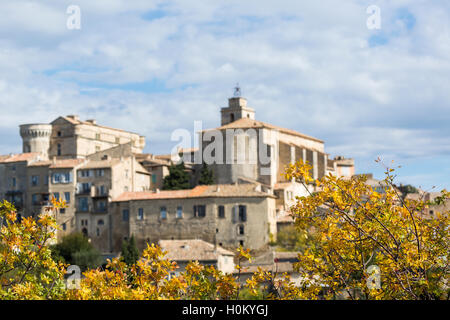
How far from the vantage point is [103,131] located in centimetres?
9319

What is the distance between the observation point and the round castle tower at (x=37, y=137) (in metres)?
89.1

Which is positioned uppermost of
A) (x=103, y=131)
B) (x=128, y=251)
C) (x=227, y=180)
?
(x=103, y=131)

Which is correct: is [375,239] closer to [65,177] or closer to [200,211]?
[200,211]

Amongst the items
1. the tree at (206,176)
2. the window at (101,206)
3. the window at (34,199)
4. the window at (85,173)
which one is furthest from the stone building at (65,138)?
the window at (101,206)

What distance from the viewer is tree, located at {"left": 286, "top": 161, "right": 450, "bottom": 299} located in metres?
11.7

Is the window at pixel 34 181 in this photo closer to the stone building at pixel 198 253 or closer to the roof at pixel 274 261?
the stone building at pixel 198 253

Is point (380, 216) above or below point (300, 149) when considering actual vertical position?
below

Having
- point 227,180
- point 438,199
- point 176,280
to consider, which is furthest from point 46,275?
point 227,180

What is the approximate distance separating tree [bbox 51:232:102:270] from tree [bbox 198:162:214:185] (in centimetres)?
1640

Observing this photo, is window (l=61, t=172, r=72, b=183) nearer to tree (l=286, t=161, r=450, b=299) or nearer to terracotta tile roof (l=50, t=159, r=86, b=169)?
terracotta tile roof (l=50, t=159, r=86, b=169)

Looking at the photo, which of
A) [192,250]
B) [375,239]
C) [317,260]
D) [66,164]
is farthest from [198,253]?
[375,239]

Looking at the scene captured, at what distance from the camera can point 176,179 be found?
7819 cm
